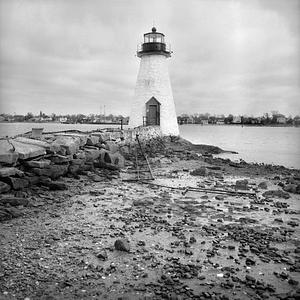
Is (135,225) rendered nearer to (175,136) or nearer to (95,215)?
(95,215)

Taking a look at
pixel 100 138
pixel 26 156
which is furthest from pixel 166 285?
pixel 100 138

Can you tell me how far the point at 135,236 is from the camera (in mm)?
5895

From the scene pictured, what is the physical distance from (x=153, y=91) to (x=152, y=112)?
171cm

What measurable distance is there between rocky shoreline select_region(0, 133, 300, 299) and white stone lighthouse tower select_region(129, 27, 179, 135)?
15760mm

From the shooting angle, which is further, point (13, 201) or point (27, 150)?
point (27, 150)

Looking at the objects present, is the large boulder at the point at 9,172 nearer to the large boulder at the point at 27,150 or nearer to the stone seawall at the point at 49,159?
the stone seawall at the point at 49,159

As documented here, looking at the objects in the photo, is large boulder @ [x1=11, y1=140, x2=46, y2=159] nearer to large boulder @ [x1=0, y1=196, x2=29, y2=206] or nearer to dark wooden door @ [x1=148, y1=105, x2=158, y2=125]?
large boulder @ [x1=0, y1=196, x2=29, y2=206]

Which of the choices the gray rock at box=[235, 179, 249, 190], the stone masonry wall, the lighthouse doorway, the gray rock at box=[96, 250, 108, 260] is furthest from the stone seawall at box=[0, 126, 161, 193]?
the stone masonry wall

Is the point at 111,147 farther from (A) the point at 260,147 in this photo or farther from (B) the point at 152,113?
(A) the point at 260,147

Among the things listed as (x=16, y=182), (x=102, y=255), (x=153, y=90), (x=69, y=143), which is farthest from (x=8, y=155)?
(x=153, y=90)

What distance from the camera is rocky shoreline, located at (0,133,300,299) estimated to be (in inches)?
166

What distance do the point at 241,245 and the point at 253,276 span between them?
3.50 feet

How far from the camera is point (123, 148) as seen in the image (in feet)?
54.9

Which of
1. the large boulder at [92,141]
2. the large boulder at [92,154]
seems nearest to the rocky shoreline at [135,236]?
the large boulder at [92,154]
